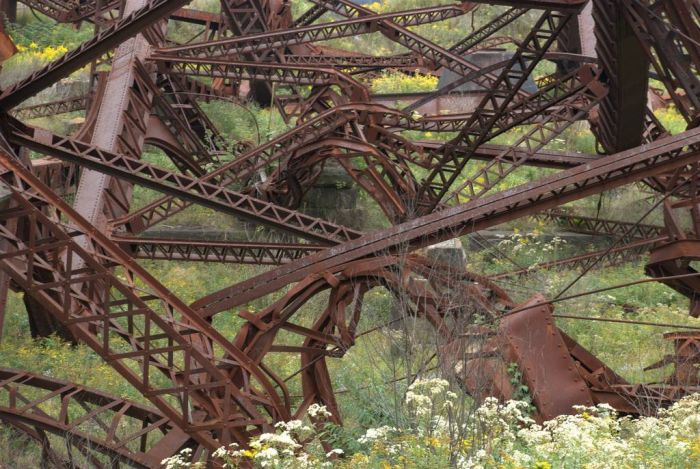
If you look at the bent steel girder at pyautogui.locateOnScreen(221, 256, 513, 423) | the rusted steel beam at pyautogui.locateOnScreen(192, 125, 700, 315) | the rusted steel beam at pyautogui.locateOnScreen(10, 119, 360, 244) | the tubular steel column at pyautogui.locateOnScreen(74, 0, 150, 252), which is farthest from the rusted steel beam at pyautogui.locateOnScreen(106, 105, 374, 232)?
the bent steel girder at pyautogui.locateOnScreen(221, 256, 513, 423)

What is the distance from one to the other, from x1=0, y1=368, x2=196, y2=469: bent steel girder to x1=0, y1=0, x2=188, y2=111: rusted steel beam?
3.22 metres

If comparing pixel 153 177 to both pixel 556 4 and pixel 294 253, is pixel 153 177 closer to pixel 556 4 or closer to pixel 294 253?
pixel 294 253

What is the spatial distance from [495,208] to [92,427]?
528cm

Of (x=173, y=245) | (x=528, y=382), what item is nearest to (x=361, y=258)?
(x=528, y=382)

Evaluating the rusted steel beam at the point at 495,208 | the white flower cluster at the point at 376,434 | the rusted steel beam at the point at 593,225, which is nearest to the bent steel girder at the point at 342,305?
the rusted steel beam at the point at 495,208

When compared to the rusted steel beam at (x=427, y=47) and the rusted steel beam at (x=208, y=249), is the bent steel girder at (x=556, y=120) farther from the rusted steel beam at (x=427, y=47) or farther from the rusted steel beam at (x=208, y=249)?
the rusted steel beam at (x=427, y=47)

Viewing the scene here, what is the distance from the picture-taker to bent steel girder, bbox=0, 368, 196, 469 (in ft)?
37.0

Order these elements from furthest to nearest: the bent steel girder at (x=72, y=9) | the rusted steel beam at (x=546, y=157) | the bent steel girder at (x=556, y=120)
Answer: the bent steel girder at (x=72, y=9), the rusted steel beam at (x=546, y=157), the bent steel girder at (x=556, y=120)

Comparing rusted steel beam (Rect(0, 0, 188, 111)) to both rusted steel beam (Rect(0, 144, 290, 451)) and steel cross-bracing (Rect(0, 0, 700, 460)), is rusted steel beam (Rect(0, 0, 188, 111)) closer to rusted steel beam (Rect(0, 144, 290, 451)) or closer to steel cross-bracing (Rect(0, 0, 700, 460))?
steel cross-bracing (Rect(0, 0, 700, 460))

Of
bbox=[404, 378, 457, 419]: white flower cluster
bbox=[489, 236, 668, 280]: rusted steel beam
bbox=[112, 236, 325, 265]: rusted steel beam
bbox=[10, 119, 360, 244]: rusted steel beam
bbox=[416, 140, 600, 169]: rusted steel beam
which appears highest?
bbox=[10, 119, 360, 244]: rusted steel beam

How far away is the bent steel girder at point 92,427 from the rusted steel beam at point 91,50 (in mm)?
3222

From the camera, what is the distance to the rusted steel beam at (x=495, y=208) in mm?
11477

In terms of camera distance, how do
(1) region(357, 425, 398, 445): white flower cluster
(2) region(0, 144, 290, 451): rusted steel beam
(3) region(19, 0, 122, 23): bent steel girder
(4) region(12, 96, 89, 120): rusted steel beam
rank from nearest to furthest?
(1) region(357, 425, 398, 445): white flower cluster → (2) region(0, 144, 290, 451): rusted steel beam → (4) region(12, 96, 89, 120): rusted steel beam → (3) region(19, 0, 122, 23): bent steel girder

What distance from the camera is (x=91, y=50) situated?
12.3 meters
